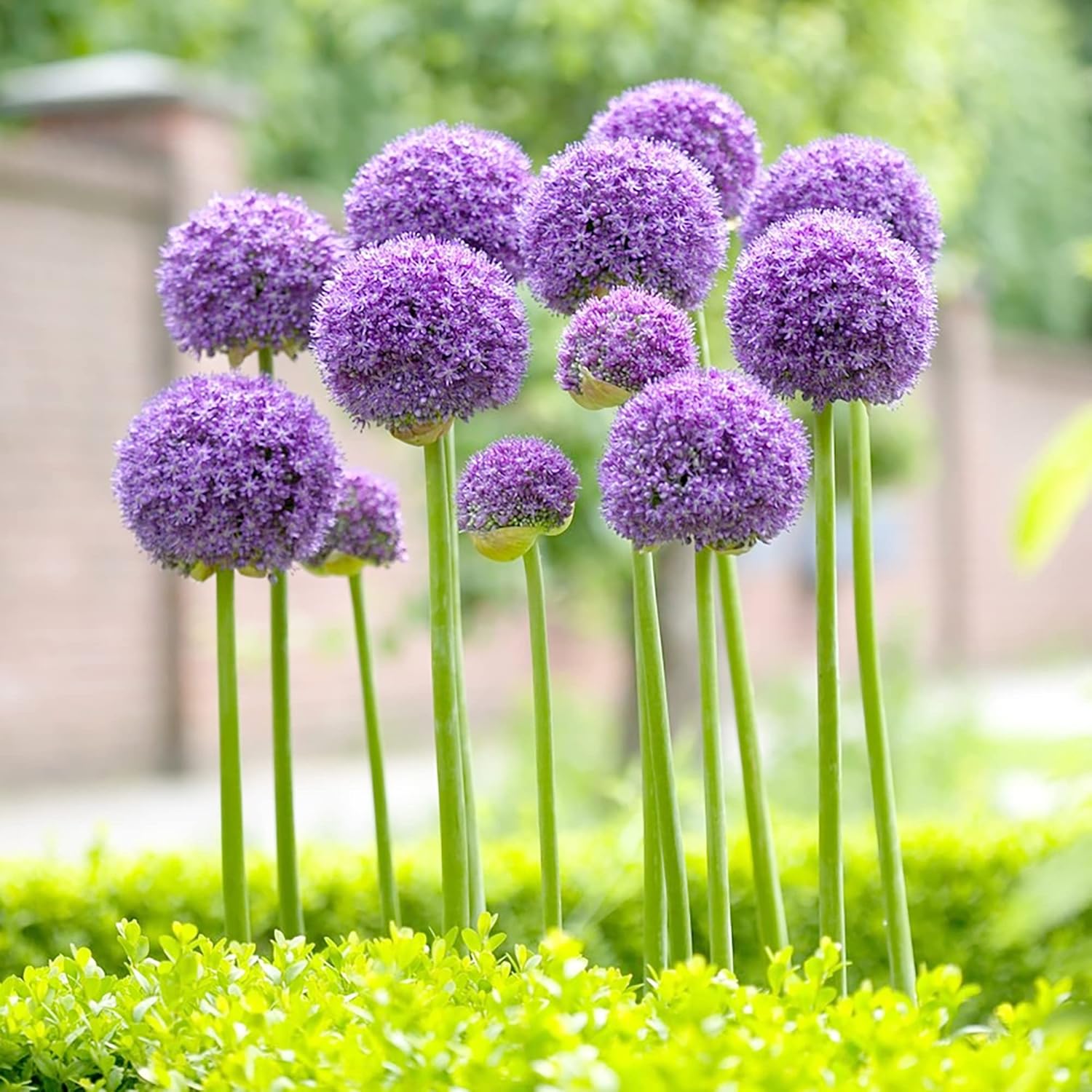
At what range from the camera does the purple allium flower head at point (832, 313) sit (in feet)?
7.30

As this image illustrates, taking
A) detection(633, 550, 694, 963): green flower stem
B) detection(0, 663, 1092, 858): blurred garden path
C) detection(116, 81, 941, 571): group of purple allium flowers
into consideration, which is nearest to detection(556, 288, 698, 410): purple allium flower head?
detection(116, 81, 941, 571): group of purple allium flowers

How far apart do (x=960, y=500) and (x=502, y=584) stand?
13347 millimetres

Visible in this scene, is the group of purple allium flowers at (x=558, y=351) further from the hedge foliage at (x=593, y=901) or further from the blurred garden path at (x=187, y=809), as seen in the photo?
the blurred garden path at (x=187, y=809)

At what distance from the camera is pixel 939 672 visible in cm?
1989

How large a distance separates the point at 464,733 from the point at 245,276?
740mm

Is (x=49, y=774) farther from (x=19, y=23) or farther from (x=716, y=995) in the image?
(x=716, y=995)

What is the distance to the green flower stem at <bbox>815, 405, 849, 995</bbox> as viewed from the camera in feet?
7.68

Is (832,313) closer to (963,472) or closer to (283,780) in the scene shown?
(283,780)

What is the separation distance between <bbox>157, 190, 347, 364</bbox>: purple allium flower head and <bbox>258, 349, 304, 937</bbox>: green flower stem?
2.6 inches

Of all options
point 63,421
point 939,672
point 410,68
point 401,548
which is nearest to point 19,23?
point 63,421

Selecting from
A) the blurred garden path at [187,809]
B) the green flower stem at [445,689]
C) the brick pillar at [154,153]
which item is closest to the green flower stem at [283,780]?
the green flower stem at [445,689]

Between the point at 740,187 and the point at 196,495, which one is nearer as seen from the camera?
the point at 196,495

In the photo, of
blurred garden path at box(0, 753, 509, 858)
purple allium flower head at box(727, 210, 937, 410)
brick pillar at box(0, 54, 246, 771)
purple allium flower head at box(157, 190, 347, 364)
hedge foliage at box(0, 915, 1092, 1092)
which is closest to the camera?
hedge foliage at box(0, 915, 1092, 1092)

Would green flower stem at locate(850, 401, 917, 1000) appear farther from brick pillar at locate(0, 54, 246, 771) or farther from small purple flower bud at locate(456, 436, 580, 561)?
brick pillar at locate(0, 54, 246, 771)
